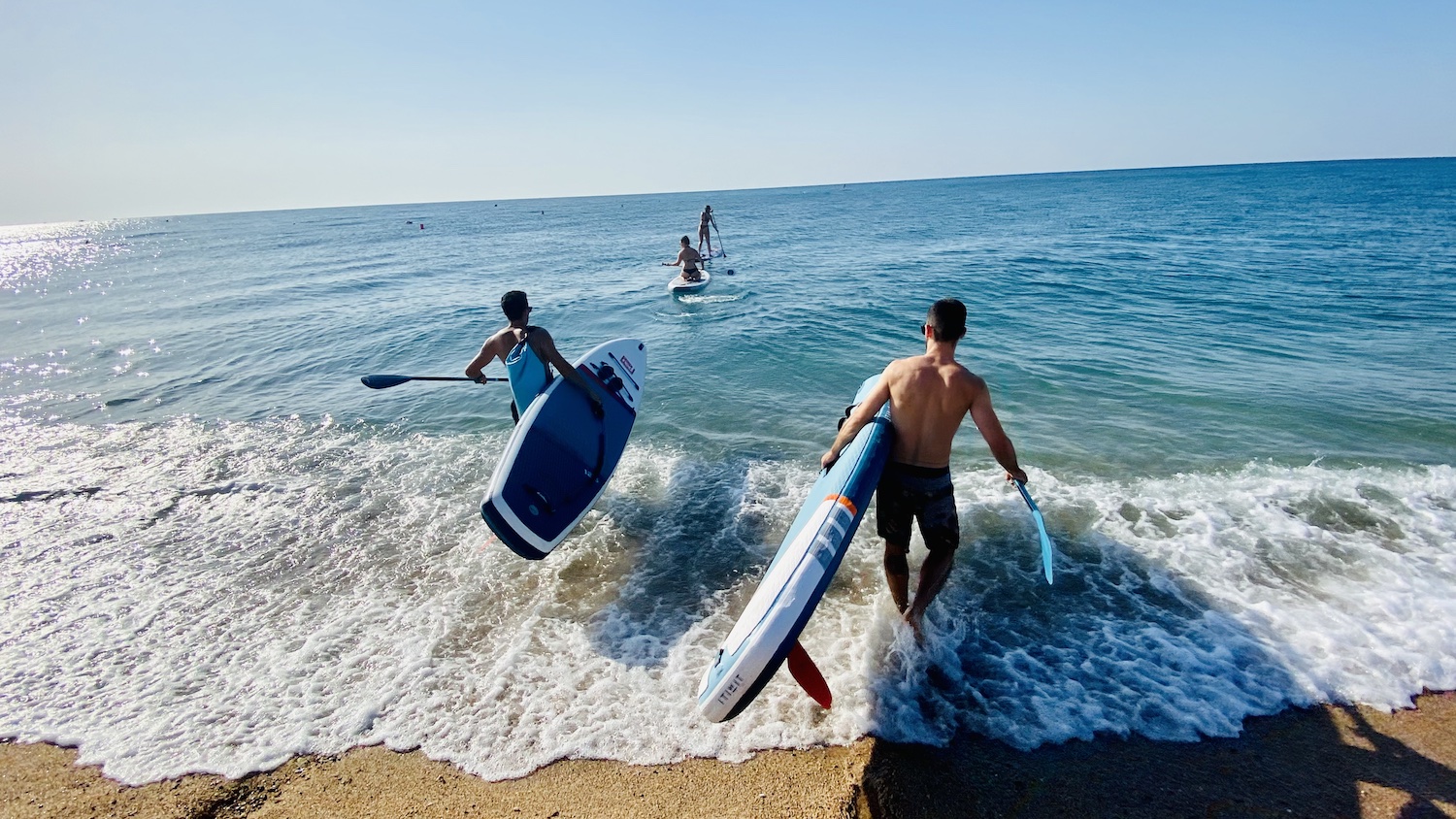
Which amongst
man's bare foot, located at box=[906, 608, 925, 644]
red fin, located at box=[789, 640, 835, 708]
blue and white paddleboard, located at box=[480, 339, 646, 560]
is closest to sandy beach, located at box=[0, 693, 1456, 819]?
red fin, located at box=[789, 640, 835, 708]

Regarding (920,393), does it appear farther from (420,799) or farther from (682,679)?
(420,799)

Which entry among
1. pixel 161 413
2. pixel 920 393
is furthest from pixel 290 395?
pixel 920 393

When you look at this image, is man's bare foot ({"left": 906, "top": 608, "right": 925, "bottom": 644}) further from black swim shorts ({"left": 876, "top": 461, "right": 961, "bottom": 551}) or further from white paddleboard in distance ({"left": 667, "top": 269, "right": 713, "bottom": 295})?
white paddleboard in distance ({"left": 667, "top": 269, "right": 713, "bottom": 295})

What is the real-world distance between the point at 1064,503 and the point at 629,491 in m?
4.68

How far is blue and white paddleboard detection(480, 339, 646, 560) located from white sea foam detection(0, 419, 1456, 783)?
48 cm

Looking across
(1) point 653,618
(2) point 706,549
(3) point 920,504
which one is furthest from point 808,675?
(2) point 706,549

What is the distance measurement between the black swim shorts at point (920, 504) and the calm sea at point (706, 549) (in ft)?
2.84

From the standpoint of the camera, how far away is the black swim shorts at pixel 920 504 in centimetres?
425

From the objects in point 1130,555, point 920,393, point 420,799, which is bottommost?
point 420,799

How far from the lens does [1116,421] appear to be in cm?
864

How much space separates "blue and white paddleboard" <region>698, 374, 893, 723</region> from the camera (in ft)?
11.2

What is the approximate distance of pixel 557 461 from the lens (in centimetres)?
615

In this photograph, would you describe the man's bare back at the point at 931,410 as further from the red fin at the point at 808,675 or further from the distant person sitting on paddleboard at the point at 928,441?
the red fin at the point at 808,675

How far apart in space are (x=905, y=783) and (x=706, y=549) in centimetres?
294
